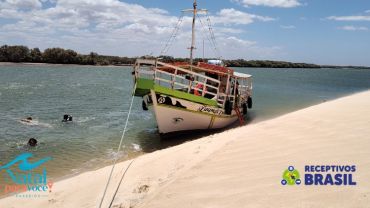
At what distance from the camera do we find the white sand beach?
5379 millimetres

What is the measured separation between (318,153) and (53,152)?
10.6 m

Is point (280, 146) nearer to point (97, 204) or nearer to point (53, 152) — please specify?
point (97, 204)

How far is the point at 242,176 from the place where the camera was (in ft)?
21.4

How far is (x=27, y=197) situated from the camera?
8109mm

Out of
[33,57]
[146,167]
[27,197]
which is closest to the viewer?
[27,197]

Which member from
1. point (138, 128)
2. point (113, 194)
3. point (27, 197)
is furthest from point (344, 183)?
point (138, 128)

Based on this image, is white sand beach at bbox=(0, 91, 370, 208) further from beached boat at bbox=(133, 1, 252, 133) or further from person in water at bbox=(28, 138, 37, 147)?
person in water at bbox=(28, 138, 37, 147)

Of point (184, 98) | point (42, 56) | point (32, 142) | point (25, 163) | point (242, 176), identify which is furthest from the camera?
point (42, 56)
